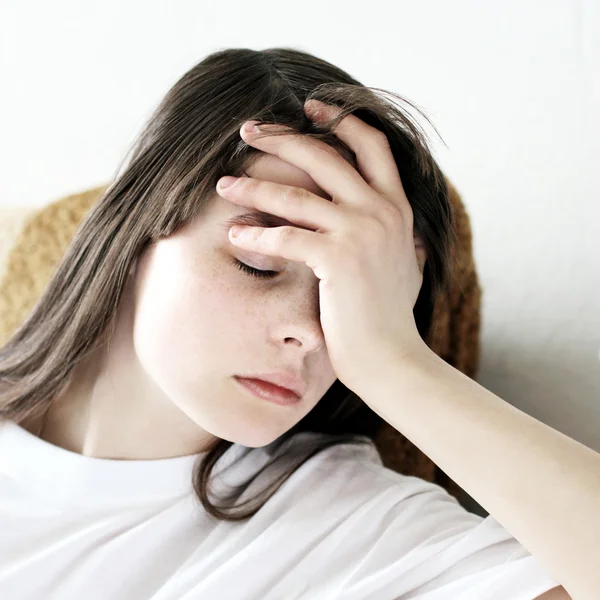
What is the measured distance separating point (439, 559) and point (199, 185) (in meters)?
0.48

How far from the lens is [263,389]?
0.81 m

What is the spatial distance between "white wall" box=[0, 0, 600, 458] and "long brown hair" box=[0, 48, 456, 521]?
6.8 inches

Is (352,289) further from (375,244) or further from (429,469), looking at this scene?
(429,469)

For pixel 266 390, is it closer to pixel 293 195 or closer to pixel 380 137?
pixel 293 195

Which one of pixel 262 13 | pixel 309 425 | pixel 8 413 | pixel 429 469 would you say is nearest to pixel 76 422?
pixel 8 413

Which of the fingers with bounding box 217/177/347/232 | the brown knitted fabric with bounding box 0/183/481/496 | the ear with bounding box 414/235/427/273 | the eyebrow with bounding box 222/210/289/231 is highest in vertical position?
the fingers with bounding box 217/177/347/232

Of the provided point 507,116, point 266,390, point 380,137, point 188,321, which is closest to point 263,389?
point 266,390

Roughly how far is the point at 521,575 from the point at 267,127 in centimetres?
52

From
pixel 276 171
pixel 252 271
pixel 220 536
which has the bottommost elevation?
pixel 220 536

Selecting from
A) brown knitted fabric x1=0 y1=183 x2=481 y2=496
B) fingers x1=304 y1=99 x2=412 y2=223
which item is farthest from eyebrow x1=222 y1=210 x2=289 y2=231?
brown knitted fabric x1=0 y1=183 x2=481 y2=496

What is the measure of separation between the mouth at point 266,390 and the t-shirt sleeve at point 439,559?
0.66 ft

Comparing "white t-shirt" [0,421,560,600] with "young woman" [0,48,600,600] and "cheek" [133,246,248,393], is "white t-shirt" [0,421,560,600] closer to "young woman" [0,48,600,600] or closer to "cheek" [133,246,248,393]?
"young woman" [0,48,600,600]

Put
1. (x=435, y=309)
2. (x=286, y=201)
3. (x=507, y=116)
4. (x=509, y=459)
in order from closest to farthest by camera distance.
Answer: (x=509, y=459) < (x=286, y=201) < (x=435, y=309) < (x=507, y=116)

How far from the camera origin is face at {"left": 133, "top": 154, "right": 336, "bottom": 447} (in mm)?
779
